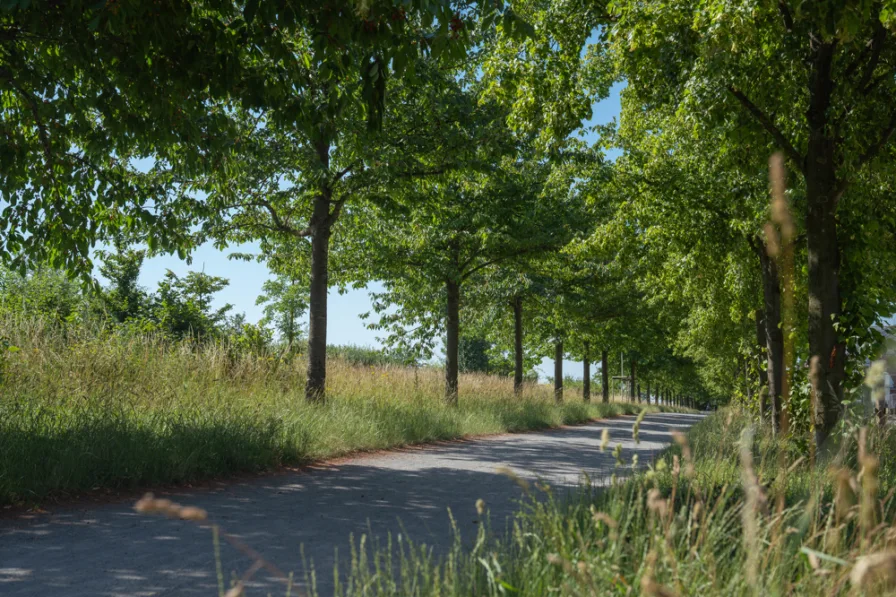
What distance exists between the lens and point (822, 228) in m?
8.41

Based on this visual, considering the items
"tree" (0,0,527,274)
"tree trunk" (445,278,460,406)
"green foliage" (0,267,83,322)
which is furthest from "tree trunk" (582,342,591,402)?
"tree" (0,0,527,274)

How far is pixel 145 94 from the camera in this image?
302 inches

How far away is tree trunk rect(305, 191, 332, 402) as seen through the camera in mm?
13383

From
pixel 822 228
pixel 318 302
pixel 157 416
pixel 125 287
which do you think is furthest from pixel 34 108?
pixel 125 287

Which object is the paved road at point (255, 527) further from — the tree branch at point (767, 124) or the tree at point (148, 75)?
the tree branch at point (767, 124)

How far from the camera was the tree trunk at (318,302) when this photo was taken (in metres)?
13.4

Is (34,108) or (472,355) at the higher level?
(34,108)

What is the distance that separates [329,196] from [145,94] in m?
6.06

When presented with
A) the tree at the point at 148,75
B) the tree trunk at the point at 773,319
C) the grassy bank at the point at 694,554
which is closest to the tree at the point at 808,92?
the tree at the point at 148,75

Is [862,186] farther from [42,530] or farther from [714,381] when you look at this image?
[714,381]

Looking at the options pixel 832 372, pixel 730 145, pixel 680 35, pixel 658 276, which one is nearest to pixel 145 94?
pixel 680 35

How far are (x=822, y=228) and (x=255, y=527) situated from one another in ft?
22.8

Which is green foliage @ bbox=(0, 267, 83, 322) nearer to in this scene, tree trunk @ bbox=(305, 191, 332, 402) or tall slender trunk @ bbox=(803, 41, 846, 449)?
tree trunk @ bbox=(305, 191, 332, 402)

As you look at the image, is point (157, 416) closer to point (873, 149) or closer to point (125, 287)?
point (873, 149)
